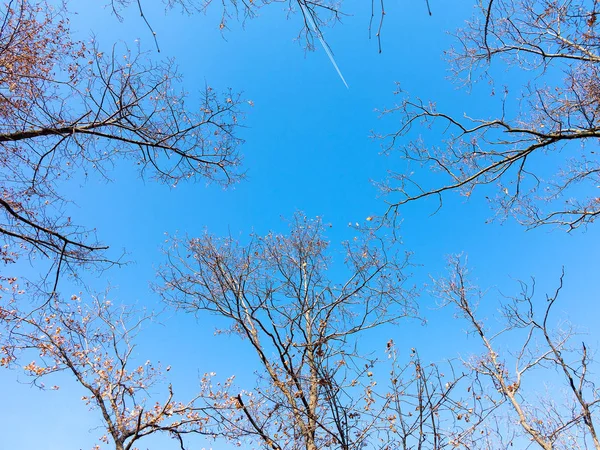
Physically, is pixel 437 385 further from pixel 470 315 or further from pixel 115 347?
pixel 115 347

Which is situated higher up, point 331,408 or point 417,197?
point 417,197

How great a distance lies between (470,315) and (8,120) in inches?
464

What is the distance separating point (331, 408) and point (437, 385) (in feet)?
2.12

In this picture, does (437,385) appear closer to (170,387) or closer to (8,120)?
(8,120)

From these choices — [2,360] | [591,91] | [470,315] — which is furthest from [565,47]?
[2,360]

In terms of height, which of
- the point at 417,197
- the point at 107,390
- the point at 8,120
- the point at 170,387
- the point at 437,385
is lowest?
the point at 437,385

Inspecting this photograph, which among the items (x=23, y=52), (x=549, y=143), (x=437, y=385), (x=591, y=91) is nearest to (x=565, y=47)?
(x=591, y=91)

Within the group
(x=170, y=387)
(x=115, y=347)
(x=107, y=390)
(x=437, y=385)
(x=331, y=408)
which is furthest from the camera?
(x=115, y=347)

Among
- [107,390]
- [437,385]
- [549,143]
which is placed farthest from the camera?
[107,390]

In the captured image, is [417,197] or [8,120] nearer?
[8,120]

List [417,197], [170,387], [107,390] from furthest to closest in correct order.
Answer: [107,390]
[170,387]
[417,197]

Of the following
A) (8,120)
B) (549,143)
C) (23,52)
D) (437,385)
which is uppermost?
(23,52)

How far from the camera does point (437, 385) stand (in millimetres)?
1995

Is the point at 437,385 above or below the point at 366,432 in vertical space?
above
